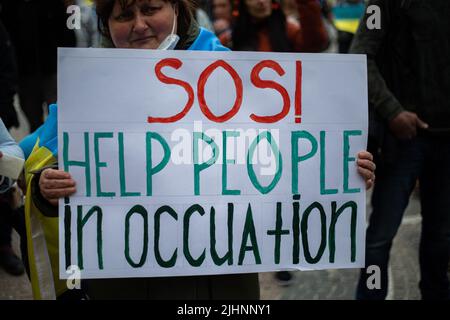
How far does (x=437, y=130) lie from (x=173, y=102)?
138 centimetres

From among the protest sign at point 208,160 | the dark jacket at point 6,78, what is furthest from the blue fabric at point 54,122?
the dark jacket at point 6,78

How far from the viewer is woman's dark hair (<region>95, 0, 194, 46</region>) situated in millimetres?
1843

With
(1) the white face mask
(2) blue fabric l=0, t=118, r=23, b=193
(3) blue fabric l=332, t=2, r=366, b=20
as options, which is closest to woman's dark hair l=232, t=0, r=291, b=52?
(1) the white face mask

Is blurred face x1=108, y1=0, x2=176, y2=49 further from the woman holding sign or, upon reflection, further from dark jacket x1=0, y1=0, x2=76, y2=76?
dark jacket x1=0, y1=0, x2=76, y2=76

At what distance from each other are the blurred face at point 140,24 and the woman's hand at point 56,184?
0.44 m

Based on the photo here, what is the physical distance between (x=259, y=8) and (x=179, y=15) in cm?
173

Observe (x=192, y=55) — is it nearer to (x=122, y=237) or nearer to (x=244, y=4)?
(x=122, y=237)

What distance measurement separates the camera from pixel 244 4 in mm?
3643

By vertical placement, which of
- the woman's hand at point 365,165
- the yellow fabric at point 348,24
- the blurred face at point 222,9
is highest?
the blurred face at point 222,9

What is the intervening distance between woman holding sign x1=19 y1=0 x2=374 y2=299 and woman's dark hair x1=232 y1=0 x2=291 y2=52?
1709 millimetres

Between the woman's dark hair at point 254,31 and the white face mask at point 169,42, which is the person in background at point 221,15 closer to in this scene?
the woman's dark hair at point 254,31

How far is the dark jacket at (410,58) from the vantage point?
2502 mm

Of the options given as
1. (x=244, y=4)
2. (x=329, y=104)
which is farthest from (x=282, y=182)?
(x=244, y=4)

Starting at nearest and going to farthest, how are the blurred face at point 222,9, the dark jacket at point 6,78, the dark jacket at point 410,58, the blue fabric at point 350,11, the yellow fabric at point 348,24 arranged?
the dark jacket at point 410,58 → the dark jacket at point 6,78 → the blurred face at point 222,9 → the yellow fabric at point 348,24 → the blue fabric at point 350,11
